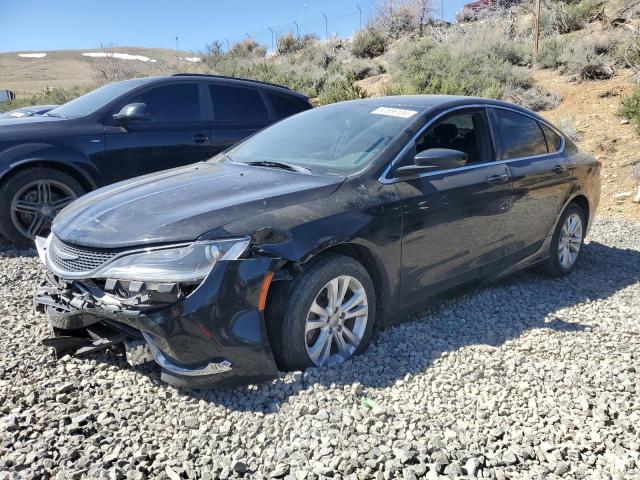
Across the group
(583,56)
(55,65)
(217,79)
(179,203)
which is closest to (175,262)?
(179,203)

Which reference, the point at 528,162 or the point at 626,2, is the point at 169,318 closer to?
the point at 528,162

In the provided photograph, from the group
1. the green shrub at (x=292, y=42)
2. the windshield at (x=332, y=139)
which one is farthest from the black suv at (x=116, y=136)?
the green shrub at (x=292, y=42)

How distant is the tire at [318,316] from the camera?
3.09m

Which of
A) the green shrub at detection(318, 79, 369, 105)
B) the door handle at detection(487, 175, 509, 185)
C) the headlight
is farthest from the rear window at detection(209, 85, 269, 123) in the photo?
the green shrub at detection(318, 79, 369, 105)

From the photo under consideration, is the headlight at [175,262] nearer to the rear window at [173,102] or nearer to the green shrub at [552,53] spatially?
the rear window at [173,102]

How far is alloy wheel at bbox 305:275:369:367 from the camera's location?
129 inches

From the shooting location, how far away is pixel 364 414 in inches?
113

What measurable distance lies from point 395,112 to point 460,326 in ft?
5.41

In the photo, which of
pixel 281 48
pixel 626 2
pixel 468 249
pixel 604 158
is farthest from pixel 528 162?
pixel 281 48

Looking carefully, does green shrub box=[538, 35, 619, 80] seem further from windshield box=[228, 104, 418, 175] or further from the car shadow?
windshield box=[228, 104, 418, 175]

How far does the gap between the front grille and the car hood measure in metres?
0.04

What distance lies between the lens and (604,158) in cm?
1064

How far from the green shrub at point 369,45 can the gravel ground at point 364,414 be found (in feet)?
69.9

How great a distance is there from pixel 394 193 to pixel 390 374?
1.15 m
